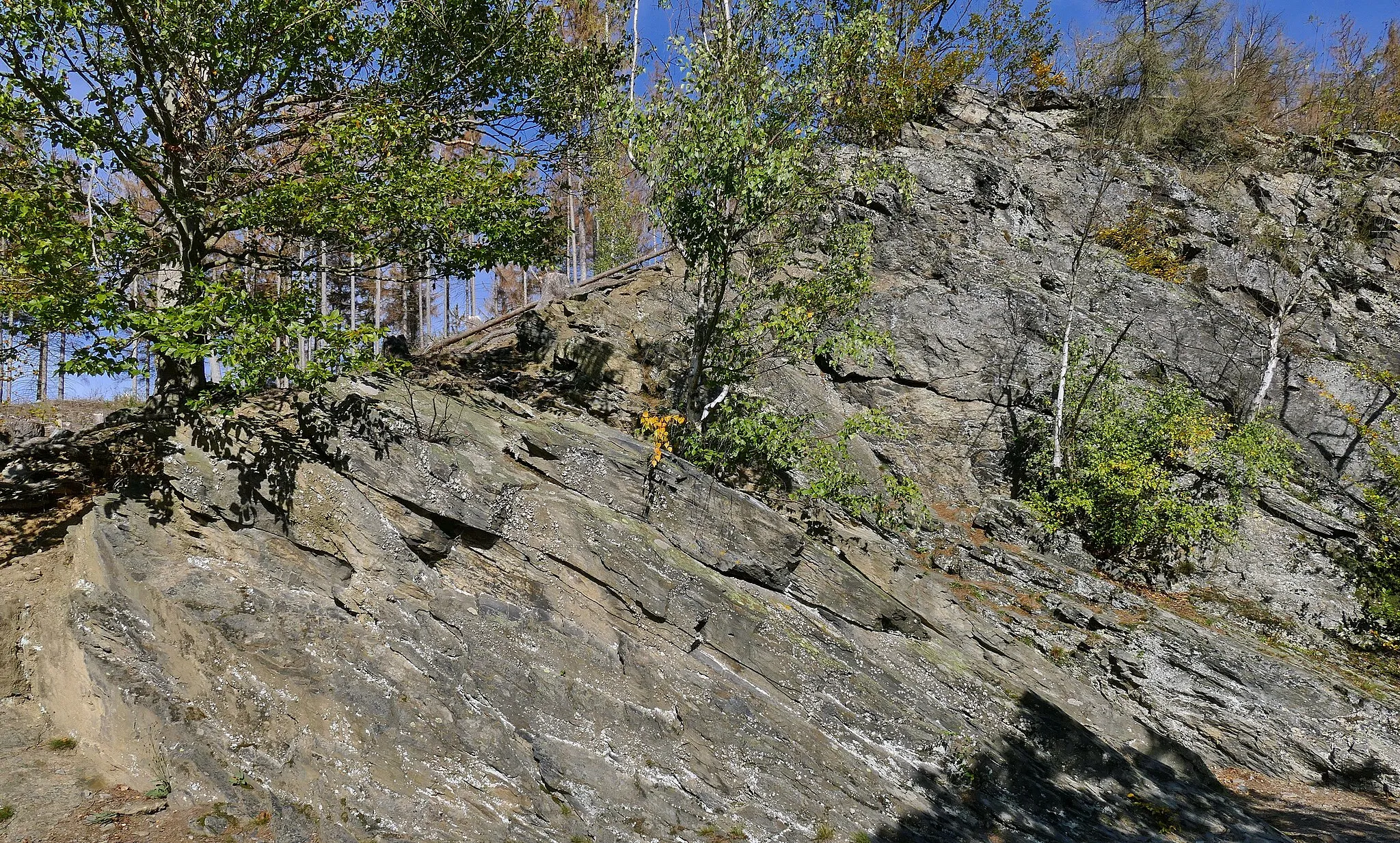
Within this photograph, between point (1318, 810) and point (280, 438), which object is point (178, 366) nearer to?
point (280, 438)

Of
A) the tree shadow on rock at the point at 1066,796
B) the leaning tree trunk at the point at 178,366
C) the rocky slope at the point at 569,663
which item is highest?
the leaning tree trunk at the point at 178,366

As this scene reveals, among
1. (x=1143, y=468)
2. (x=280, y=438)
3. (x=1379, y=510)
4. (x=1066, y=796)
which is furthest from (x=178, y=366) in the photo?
(x=1379, y=510)

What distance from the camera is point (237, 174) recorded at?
877 cm

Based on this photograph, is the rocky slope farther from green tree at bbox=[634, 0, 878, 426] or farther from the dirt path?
green tree at bbox=[634, 0, 878, 426]

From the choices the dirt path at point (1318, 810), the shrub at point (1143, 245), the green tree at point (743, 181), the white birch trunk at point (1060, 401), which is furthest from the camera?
the shrub at point (1143, 245)

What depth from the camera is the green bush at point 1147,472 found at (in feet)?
51.8

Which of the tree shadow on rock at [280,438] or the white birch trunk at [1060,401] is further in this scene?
the white birch trunk at [1060,401]

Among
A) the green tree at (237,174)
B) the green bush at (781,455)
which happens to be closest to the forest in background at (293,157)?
Answer: the green tree at (237,174)

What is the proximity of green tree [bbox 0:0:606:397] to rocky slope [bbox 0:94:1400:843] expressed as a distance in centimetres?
153

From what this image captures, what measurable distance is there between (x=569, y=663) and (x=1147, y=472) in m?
14.1

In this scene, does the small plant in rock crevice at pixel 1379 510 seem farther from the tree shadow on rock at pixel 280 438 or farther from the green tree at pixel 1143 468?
the tree shadow on rock at pixel 280 438

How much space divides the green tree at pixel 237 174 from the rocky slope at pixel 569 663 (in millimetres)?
1531

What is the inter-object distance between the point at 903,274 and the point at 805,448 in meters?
10.2

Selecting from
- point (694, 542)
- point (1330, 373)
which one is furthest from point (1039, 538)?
point (1330, 373)
